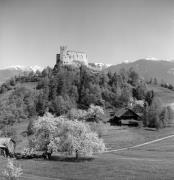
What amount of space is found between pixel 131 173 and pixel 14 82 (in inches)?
5995

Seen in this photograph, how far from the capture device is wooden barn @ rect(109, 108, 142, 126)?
112m

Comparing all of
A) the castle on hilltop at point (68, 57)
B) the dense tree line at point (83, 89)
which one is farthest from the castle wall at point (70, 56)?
the dense tree line at point (83, 89)

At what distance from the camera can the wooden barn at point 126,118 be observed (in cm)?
11189

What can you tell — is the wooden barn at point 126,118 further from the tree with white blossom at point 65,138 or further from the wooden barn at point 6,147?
the tree with white blossom at point 65,138

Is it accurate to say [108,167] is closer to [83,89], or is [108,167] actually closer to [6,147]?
[6,147]

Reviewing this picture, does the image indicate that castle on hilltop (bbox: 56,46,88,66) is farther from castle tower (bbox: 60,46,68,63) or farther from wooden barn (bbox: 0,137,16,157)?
wooden barn (bbox: 0,137,16,157)

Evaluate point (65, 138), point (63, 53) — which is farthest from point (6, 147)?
point (63, 53)

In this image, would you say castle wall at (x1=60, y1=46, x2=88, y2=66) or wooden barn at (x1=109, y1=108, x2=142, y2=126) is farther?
castle wall at (x1=60, y1=46, x2=88, y2=66)

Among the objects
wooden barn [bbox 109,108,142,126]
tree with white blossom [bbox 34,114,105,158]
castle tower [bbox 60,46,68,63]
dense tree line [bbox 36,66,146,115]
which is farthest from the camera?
castle tower [bbox 60,46,68,63]

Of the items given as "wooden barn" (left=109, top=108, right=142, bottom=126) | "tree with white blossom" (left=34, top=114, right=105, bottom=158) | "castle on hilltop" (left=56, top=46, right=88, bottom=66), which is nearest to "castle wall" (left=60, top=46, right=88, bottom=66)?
"castle on hilltop" (left=56, top=46, right=88, bottom=66)

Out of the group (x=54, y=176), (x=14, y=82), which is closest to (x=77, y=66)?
(x=14, y=82)

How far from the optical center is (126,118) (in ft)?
377

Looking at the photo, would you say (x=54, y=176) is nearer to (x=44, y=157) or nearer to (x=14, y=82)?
(x=44, y=157)

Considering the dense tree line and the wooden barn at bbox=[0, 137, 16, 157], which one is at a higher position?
the dense tree line
